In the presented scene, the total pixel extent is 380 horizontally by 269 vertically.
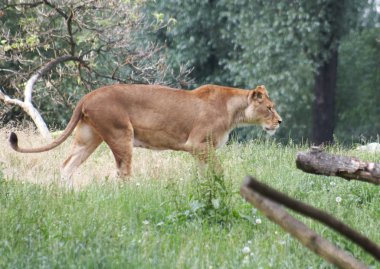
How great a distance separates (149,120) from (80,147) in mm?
824

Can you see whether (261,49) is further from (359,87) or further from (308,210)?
(308,210)

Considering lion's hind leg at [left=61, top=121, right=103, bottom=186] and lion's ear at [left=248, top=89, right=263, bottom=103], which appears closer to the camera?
lion's hind leg at [left=61, top=121, right=103, bottom=186]

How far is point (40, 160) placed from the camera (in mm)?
10820

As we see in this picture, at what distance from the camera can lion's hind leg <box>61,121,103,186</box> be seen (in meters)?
9.45

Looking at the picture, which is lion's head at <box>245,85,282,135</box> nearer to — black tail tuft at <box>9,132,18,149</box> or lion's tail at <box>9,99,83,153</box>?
lion's tail at <box>9,99,83,153</box>

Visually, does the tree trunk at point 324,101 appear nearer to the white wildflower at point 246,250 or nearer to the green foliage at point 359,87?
the green foliage at point 359,87

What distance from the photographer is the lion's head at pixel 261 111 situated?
10.3 m

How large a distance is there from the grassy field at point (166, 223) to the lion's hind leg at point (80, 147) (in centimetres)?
59

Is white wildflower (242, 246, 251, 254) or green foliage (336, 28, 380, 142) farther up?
white wildflower (242, 246, 251, 254)

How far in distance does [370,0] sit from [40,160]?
15.8m

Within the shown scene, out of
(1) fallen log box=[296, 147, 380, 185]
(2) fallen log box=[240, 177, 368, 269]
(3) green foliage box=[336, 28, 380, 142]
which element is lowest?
(3) green foliage box=[336, 28, 380, 142]

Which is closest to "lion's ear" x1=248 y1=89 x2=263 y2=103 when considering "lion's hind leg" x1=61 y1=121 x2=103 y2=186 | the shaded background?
"lion's hind leg" x1=61 y1=121 x2=103 y2=186

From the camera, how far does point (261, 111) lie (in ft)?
34.1

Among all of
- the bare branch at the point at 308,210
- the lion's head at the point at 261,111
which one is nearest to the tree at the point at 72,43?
the lion's head at the point at 261,111
